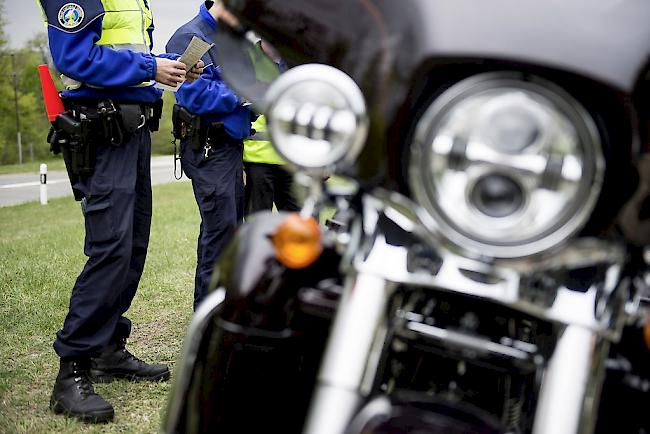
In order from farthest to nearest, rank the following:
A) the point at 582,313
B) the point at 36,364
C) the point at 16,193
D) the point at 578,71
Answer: the point at 16,193, the point at 36,364, the point at 582,313, the point at 578,71

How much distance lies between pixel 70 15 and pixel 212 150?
3.87ft

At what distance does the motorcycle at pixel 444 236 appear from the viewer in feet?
3.05

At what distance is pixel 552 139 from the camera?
3.03 feet

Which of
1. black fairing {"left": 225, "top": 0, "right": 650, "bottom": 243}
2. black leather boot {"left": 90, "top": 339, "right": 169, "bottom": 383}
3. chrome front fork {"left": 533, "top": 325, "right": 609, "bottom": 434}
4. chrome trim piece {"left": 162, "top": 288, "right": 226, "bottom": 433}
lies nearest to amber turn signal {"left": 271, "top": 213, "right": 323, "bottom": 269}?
black fairing {"left": 225, "top": 0, "right": 650, "bottom": 243}

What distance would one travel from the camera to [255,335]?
4.02ft

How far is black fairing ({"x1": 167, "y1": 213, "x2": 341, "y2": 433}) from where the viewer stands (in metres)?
1.21

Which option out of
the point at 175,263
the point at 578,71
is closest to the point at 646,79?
the point at 578,71

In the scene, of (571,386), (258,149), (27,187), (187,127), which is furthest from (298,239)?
(27,187)

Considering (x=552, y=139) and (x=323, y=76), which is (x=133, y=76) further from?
(x=552, y=139)

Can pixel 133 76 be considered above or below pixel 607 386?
above

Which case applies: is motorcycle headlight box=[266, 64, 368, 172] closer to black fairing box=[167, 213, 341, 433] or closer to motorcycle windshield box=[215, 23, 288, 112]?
black fairing box=[167, 213, 341, 433]

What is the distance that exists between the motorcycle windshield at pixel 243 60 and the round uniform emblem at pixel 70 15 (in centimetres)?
118

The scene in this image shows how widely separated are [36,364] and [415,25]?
2.70m

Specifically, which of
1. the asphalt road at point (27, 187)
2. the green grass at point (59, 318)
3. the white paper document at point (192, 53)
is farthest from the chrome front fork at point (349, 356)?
the asphalt road at point (27, 187)
